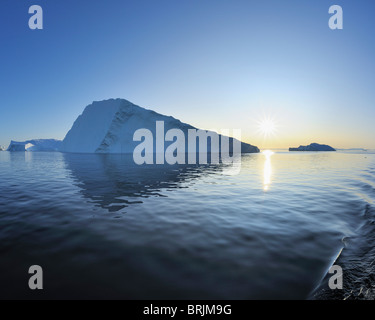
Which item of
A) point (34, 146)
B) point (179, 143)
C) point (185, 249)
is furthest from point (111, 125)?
point (34, 146)

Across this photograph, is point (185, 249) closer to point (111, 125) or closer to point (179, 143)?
point (111, 125)

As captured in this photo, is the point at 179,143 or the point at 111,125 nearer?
the point at 111,125

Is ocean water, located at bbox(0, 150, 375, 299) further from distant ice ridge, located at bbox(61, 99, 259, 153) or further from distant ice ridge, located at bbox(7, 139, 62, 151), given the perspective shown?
distant ice ridge, located at bbox(7, 139, 62, 151)

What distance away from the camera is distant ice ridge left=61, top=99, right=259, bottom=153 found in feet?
242

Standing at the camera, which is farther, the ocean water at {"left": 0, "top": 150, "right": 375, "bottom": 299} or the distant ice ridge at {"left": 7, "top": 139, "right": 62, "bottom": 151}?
the distant ice ridge at {"left": 7, "top": 139, "right": 62, "bottom": 151}

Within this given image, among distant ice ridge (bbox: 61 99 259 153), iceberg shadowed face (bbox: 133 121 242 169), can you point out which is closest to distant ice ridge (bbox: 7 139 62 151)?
distant ice ridge (bbox: 61 99 259 153)

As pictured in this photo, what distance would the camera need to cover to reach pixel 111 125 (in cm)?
7225

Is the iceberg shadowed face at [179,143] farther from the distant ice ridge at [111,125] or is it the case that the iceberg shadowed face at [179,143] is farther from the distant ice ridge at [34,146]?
the distant ice ridge at [34,146]

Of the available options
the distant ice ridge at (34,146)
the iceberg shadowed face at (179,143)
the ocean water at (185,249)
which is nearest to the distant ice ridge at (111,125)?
the iceberg shadowed face at (179,143)

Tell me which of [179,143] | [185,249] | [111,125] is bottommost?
[185,249]

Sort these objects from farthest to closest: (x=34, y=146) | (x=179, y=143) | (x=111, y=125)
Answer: (x=34, y=146), (x=179, y=143), (x=111, y=125)

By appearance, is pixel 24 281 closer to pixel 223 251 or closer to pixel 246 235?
pixel 223 251
